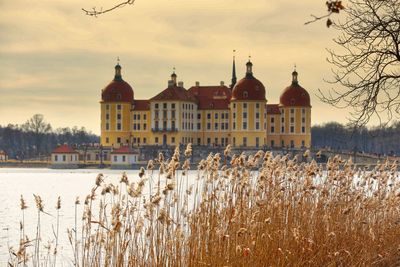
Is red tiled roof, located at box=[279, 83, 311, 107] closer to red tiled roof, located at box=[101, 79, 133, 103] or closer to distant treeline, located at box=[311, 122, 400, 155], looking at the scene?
distant treeline, located at box=[311, 122, 400, 155]

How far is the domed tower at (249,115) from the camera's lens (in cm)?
7625

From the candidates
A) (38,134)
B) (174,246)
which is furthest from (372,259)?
(38,134)

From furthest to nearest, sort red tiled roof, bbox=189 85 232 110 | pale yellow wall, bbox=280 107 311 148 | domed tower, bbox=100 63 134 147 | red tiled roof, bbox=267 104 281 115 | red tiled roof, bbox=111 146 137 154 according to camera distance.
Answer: red tiled roof, bbox=189 85 232 110 → red tiled roof, bbox=267 104 281 115 → domed tower, bbox=100 63 134 147 → pale yellow wall, bbox=280 107 311 148 → red tiled roof, bbox=111 146 137 154

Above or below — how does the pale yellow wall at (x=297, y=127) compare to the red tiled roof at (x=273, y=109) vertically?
below

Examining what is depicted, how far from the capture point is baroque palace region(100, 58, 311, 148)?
76625 mm

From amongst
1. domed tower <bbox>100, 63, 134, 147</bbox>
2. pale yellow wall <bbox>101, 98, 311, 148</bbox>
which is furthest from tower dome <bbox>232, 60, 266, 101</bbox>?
domed tower <bbox>100, 63, 134, 147</bbox>

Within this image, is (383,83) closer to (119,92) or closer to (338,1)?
(338,1)

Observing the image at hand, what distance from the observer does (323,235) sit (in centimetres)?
791

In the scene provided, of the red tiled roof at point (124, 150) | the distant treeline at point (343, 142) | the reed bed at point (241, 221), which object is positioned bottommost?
the reed bed at point (241, 221)

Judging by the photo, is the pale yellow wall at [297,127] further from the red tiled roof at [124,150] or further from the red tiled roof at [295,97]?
the red tiled roof at [124,150]

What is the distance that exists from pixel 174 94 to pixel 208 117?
213 inches

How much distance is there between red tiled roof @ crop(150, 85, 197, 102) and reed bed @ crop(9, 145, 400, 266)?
67832mm

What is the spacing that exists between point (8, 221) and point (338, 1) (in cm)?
1749

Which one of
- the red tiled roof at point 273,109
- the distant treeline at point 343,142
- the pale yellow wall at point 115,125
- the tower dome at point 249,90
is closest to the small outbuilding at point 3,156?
the pale yellow wall at point 115,125
